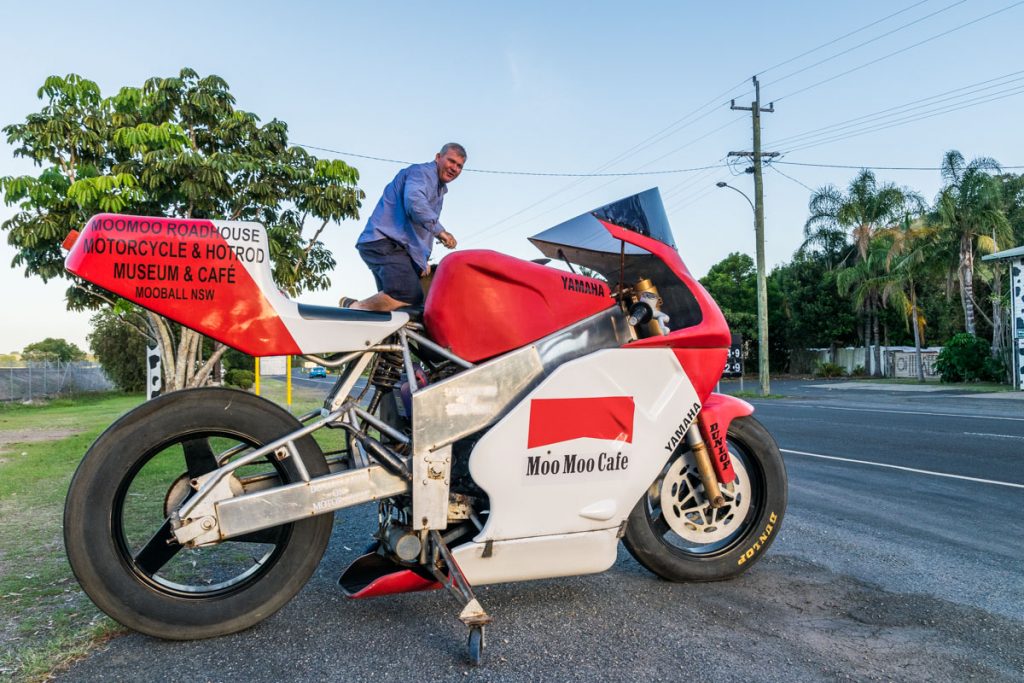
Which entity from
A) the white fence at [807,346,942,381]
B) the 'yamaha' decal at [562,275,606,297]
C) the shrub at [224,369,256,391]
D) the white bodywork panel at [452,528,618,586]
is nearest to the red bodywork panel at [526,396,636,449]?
the white bodywork panel at [452,528,618,586]

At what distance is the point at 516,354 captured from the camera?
3094mm

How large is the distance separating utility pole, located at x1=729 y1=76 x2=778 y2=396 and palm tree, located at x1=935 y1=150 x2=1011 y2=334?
13295 mm

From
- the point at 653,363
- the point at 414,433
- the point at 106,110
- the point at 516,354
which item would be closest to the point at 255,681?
the point at 414,433

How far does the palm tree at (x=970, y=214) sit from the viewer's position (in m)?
34.7

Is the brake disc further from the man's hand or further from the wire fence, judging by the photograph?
the wire fence

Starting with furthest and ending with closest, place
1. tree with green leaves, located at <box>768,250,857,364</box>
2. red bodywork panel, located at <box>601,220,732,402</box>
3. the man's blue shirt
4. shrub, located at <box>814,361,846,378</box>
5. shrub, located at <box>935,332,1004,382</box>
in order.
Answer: tree with green leaves, located at <box>768,250,857,364</box>, shrub, located at <box>814,361,846,378</box>, shrub, located at <box>935,332,1004,382</box>, the man's blue shirt, red bodywork panel, located at <box>601,220,732,402</box>

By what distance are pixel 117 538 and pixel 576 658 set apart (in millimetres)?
1668

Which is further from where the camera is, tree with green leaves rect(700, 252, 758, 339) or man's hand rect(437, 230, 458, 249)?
tree with green leaves rect(700, 252, 758, 339)

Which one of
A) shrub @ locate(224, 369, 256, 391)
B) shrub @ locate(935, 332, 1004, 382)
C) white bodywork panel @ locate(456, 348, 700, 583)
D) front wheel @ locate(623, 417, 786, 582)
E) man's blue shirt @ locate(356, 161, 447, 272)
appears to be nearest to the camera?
white bodywork panel @ locate(456, 348, 700, 583)

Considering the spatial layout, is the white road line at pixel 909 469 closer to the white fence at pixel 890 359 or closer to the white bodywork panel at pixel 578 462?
the white bodywork panel at pixel 578 462

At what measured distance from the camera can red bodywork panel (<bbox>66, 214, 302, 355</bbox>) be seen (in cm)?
267

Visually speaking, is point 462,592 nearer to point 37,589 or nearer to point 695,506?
point 695,506

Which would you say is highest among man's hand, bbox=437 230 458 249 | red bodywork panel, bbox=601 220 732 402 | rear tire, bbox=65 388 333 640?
man's hand, bbox=437 230 458 249

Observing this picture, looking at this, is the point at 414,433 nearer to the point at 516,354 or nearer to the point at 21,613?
the point at 516,354
